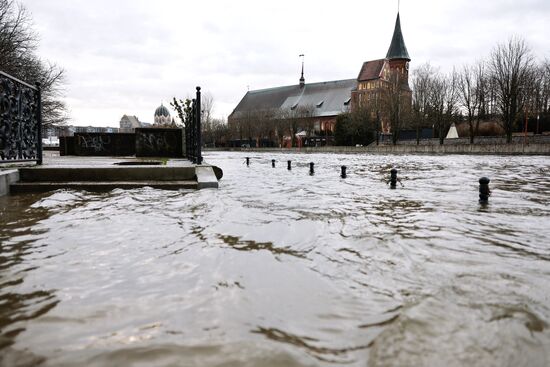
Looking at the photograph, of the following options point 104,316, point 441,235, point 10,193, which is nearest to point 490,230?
point 441,235

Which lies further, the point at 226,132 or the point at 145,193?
the point at 226,132

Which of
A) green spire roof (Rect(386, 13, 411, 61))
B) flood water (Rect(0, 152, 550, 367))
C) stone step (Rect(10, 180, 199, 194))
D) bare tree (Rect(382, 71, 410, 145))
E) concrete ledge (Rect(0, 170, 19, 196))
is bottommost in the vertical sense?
flood water (Rect(0, 152, 550, 367))

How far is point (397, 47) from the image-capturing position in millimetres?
79500

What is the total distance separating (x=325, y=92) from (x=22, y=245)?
3922 inches

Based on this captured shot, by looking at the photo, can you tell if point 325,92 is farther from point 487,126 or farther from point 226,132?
point 487,126

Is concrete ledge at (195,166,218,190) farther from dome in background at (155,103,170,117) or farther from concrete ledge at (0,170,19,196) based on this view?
dome in background at (155,103,170,117)

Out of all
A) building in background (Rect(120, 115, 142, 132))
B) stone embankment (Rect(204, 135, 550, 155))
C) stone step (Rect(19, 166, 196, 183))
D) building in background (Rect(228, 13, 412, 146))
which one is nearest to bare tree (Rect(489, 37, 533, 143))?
stone embankment (Rect(204, 135, 550, 155))

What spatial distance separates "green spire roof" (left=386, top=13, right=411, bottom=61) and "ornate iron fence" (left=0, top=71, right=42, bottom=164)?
7832 cm

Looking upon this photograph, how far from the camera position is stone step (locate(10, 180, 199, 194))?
8.12 meters

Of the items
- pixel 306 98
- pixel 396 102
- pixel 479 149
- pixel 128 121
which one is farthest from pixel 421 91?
pixel 128 121

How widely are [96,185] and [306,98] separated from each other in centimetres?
9754

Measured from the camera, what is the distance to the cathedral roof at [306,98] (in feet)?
307

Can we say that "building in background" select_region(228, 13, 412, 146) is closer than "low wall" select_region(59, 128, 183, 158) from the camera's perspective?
No

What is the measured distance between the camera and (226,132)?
90875 millimetres
